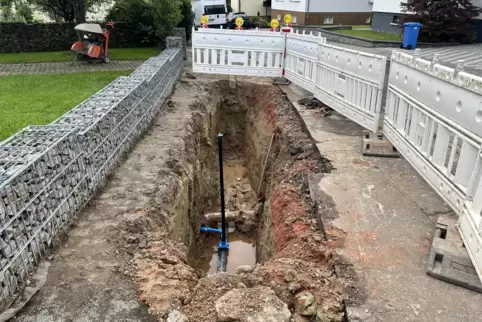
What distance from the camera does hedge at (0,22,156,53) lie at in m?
18.7

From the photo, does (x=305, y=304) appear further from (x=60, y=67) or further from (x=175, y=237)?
(x=60, y=67)

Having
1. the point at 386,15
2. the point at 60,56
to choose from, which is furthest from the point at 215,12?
the point at 60,56

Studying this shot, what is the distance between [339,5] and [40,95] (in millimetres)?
24731

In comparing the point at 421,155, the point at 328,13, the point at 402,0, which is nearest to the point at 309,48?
the point at 421,155

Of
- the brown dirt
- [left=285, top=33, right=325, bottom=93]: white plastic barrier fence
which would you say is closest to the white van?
[left=285, top=33, right=325, bottom=93]: white plastic barrier fence

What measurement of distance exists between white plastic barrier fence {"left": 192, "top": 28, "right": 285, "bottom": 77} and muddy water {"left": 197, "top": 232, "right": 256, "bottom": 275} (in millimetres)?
4970

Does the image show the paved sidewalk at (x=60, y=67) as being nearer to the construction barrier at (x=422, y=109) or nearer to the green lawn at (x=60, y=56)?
the green lawn at (x=60, y=56)

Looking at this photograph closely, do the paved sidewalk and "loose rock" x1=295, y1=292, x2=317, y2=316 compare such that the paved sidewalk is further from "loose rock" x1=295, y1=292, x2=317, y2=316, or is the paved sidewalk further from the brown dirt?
"loose rock" x1=295, y1=292, x2=317, y2=316

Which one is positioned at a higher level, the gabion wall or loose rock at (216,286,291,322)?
the gabion wall

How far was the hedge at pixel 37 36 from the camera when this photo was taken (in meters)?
18.7

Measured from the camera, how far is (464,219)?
3801 millimetres

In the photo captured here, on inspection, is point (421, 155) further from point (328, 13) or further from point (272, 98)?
point (328, 13)

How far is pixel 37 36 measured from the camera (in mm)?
19062

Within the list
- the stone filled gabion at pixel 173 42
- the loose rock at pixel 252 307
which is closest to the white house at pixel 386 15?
the stone filled gabion at pixel 173 42
